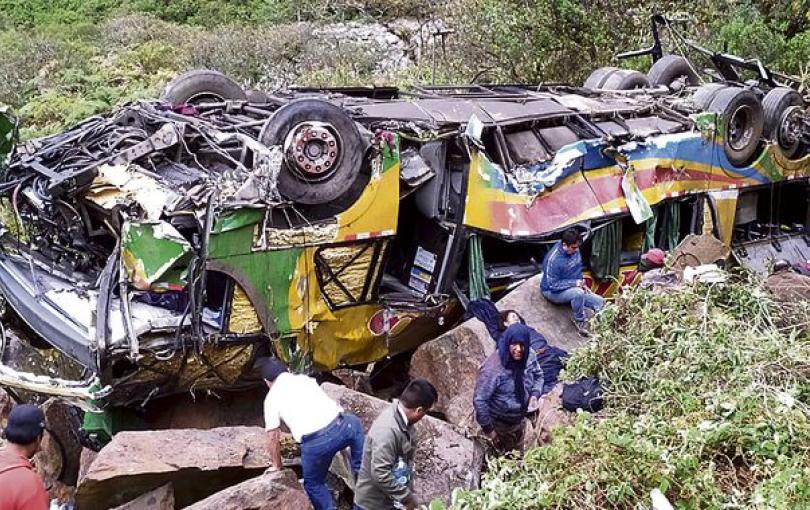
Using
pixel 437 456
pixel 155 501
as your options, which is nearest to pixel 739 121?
pixel 437 456

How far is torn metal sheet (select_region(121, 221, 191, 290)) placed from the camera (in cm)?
516

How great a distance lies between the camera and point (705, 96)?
27.0ft

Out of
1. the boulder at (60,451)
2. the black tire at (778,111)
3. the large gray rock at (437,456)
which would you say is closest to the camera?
the large gray rock at (437,456)

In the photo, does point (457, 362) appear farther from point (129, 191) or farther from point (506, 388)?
point (129, 191)

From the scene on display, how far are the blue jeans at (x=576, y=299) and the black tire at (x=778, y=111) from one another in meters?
2.98

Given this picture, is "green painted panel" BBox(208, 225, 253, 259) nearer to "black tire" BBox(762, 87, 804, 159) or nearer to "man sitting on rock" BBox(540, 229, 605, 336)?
"man sitting on rock" BBox(540, 229, 605, 336)

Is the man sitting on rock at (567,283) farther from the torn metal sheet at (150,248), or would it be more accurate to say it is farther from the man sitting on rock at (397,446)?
the torn metal sheet at (150,248)

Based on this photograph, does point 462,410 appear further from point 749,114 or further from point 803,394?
point 749,114

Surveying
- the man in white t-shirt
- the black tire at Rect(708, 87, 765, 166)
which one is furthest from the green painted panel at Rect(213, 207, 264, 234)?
the black tire at Rect(708, 87, 765, 166)

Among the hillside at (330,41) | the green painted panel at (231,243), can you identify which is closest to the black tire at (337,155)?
the green painted panel at (231,243)

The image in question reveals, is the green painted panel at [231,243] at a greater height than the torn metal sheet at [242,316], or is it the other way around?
the green painted panel at [231,243]

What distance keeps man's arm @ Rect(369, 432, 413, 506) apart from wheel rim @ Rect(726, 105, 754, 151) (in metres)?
5.31

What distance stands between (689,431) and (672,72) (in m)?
7.57

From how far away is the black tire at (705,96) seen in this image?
816 cm
